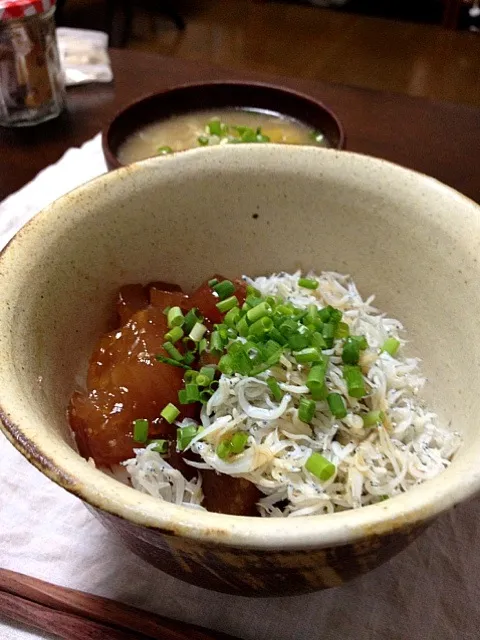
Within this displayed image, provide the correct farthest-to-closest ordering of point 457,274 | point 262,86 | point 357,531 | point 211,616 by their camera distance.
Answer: point 262,86, point 457,274, point 211,616, point 357,531

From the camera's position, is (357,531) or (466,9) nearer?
(357,531)

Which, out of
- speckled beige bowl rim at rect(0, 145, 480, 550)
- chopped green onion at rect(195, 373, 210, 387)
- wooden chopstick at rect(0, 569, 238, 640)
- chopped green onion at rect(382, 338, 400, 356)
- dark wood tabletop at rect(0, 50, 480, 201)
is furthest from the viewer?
dark wood tabletop at rect(0, 50, 480, 201)

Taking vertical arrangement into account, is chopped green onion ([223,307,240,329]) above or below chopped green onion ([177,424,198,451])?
above

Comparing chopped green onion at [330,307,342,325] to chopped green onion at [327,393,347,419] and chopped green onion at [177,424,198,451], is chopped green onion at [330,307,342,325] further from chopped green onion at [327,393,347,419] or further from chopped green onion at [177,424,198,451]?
chopped green onion at [177,424,198,451]

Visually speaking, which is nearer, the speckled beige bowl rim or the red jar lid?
the speckled beige bowl rim

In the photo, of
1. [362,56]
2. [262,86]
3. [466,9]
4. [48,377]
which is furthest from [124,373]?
[466,9]

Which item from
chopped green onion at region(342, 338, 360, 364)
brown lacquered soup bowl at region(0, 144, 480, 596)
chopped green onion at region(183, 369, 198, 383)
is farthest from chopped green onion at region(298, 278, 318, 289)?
chopped green onion at region(183, 369, 198, 383)

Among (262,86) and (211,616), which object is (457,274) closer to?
(211,616)

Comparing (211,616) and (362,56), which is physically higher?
(211,616)
